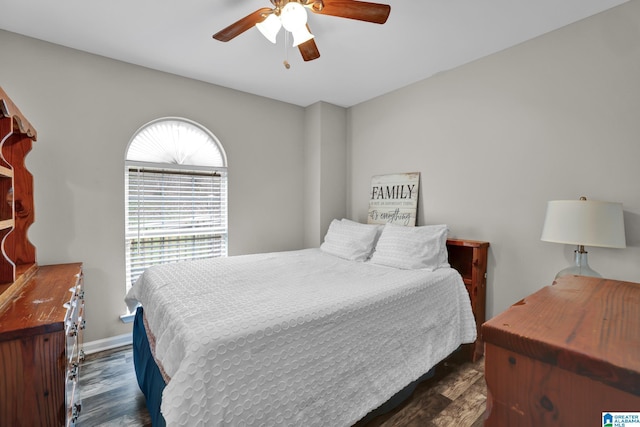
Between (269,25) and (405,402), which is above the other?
(269,25)

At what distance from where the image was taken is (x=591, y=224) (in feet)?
5.59

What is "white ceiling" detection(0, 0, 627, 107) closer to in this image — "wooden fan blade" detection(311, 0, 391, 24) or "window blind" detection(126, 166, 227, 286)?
"wooden fan blade" detection(311, 0, 391, 24)

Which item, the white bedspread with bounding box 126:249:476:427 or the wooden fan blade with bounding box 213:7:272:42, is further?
the wooden fan blade with bounding box 213:7:272:42

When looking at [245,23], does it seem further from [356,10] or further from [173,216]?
[173,216]

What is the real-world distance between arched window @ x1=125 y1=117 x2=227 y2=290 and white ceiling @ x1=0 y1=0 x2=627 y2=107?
0.65 metres

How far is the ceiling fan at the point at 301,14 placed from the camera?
5.01 ft

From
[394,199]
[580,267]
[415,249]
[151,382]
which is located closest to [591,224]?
[580,267]

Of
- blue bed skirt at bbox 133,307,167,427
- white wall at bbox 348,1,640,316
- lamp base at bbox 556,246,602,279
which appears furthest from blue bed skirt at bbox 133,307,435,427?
white wall at bbox 348,1,640,316

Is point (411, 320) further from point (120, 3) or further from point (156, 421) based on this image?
point (120, 3)

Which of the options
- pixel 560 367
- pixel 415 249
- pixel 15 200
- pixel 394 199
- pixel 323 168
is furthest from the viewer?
pixel 323 168

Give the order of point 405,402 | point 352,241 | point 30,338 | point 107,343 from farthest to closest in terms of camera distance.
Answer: point 352,241
point 107,343
point 405,402
point 30,338

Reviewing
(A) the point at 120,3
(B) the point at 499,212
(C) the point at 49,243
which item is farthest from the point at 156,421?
(B) the point at 499,212

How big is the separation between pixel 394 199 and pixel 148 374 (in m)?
2.62

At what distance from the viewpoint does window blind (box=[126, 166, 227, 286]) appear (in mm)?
2773
